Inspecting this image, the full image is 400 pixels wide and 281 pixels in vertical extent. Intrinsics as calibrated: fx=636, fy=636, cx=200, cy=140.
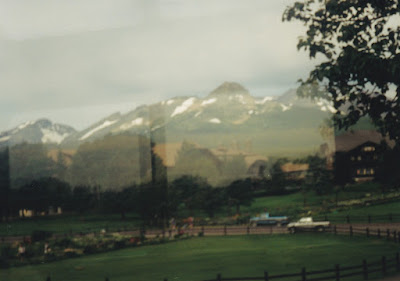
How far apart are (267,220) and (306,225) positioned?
3.86 ft

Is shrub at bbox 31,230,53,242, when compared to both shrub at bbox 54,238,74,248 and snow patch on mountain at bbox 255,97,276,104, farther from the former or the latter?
snow patch on mountain at bbox 255,97,276,104

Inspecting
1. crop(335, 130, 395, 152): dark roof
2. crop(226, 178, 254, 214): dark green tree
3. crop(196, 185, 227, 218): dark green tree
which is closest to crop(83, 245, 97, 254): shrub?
crop(196, 185, 227, 218): dark green tree

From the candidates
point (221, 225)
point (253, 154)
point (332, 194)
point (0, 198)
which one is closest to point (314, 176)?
point (332, 194)

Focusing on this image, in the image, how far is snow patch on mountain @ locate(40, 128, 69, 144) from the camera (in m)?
19.2

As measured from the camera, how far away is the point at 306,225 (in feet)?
62.9

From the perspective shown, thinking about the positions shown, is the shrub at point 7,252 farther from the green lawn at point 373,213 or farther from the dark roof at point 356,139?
the dark roof at point 356,139

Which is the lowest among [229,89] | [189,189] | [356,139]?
[189,189]

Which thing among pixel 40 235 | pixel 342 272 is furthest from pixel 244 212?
pixel 40 235

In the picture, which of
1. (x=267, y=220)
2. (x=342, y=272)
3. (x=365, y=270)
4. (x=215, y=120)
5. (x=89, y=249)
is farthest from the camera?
(x=215, y=120)

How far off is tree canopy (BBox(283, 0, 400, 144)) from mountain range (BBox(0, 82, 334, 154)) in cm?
75

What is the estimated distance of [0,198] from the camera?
62.6 ft

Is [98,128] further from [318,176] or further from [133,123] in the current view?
[318,176]

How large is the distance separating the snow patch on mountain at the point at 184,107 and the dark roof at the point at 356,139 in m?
A: 4.66

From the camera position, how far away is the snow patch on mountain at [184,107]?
19.6 m
